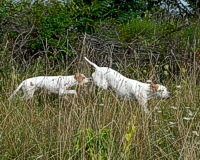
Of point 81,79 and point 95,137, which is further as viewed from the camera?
point 81,79

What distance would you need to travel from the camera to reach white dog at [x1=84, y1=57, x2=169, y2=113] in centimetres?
585

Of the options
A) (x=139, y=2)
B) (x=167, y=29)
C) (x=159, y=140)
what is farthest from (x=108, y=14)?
(x=159, y=140)

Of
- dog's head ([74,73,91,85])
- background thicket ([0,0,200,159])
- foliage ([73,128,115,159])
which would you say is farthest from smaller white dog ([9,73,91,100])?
foliage ([73,128,115,159])

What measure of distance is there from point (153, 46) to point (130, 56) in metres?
0.42

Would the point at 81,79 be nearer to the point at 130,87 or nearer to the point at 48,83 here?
the point at 130,87

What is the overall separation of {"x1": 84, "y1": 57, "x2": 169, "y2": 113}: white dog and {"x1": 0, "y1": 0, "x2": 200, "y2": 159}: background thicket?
0.15m

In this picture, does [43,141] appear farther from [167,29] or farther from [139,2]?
[139,2]

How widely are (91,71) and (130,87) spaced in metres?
2.17

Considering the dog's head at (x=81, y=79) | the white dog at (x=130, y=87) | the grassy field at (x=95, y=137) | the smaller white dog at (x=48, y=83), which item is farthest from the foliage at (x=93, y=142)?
the smaller white dog at (x=48, y=83)

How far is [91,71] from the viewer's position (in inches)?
337

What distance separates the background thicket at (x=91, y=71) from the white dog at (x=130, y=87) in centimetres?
15

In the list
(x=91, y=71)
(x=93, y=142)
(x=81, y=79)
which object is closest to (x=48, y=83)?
(x=81, y=79)

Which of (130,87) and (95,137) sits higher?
(130,87)

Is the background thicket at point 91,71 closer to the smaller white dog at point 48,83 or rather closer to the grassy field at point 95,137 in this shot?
the grassy field at point 95,137
